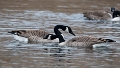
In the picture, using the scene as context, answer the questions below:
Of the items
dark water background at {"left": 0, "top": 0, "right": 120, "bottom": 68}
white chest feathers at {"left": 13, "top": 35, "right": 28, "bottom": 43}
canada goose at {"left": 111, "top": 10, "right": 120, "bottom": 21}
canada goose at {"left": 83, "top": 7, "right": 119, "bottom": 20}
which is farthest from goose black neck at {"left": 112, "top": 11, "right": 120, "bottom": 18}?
white chest feathers at {"left": 13, "top": 35, "right": 28, "bottom": 43}

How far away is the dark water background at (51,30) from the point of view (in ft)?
47.9

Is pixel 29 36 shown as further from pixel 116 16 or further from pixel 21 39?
pixel 116 16

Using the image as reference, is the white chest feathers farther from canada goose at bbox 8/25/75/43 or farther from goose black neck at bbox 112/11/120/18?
goose black neck at bbox 112/11/120/18

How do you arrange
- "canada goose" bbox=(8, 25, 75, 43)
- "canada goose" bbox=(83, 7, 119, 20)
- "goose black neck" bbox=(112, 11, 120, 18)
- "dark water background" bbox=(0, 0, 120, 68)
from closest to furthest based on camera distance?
"dark water background" bbox=(0, 0, 120, 68), "canada goose" bbox=(8, 25, 75, 43), "canada goose" bbox=(83, 7, 119, 20), "goose black neck" bbox=(112, 11, 120, 18)

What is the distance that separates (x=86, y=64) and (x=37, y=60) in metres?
1.51

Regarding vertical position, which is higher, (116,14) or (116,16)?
(116,14)

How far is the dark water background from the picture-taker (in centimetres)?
1459

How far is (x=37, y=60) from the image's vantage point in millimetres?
14852

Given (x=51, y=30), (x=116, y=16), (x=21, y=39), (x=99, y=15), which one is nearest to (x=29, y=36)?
(x=21, y=39)

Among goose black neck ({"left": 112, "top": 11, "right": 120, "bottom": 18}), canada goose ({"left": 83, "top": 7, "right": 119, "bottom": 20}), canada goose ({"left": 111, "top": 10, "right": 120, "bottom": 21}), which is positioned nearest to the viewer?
canada goose ({"left": 83, "top": 7, "right": 119, "bottom": 20})

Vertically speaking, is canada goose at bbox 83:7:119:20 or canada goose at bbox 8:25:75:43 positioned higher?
canada goose at bbox 8:25:75:43

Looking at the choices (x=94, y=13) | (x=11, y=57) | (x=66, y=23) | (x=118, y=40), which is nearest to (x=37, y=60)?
(x=11, y=57)

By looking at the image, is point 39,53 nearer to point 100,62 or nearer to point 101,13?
point 100,62

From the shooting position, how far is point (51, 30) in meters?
21.9
